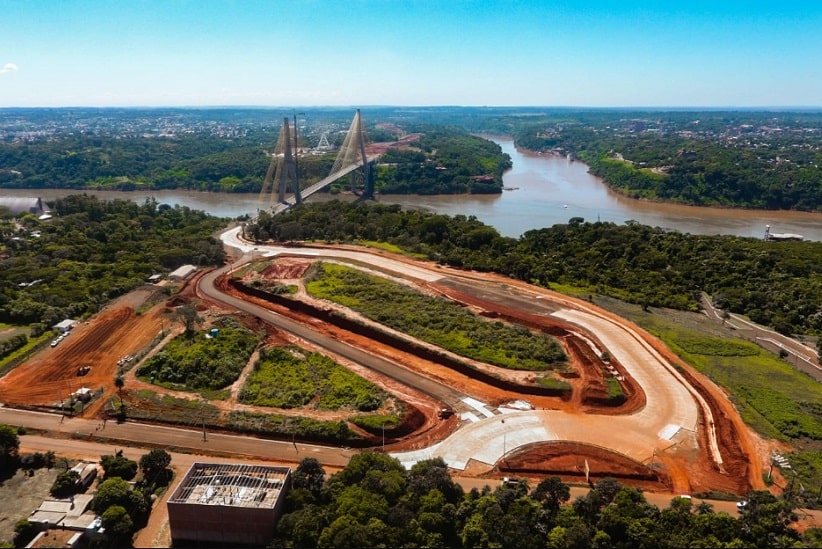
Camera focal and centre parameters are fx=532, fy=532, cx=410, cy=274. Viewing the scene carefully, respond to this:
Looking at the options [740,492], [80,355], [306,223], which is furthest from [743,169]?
[80,355]

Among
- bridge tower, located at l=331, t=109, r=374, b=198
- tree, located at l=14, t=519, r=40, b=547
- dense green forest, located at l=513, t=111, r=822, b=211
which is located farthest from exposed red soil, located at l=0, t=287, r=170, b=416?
dense green forest, located at l=513, t=111, r=822, b=211

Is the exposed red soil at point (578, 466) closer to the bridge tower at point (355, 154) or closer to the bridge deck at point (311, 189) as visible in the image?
the bridge deck at point (311, 189)

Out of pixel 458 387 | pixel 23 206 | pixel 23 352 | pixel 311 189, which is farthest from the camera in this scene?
pixel 311 189

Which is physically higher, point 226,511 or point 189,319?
point 189,319

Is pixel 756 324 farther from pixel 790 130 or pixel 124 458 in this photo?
pixel 790 130

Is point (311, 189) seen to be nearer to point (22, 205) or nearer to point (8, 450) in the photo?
point (22, 205)

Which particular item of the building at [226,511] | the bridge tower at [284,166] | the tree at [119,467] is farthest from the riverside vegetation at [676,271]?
the tree at [119,467]

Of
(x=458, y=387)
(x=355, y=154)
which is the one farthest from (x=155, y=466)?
(x=355, y=154)
